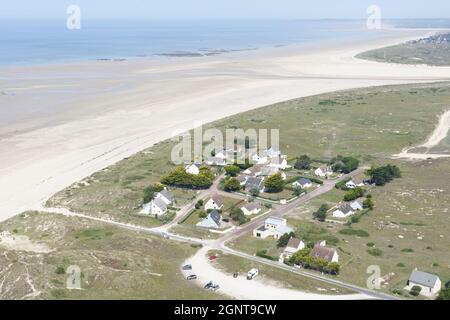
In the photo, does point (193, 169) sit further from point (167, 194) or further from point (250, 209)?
point (250, 209)

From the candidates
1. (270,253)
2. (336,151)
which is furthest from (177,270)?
(336,151)

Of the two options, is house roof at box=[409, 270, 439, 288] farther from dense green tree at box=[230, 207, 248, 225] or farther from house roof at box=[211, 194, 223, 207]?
house roof at box=[211, 194, 223, 207]

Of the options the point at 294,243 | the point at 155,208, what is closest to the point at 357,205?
the point at 294,243

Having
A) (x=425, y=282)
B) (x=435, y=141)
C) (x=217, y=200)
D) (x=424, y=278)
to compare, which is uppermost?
(x=435, y=141)

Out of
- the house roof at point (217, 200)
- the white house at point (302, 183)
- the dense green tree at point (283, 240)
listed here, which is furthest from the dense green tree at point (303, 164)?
the dense green tree at point (283, 240)

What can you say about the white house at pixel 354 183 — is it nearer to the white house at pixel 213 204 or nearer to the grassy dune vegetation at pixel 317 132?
the grassy dune vegetation at pixel 317 132

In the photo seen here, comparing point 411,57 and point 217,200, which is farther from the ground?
point 411,57
